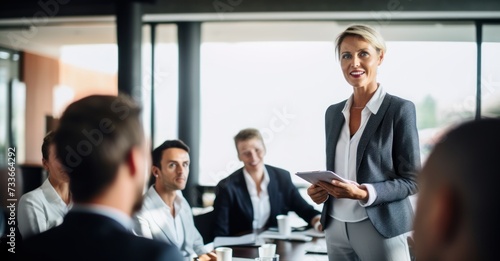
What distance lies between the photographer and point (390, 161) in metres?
2.31

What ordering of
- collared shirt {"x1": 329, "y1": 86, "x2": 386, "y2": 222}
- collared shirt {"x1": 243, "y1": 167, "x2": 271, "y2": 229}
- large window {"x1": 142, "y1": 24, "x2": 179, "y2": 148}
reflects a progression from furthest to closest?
large window {"x1": 142, "y1": 24, "x2": 179, "y2": 148}
collared shirt {"x1": 243, "y1": 167, "x2": 271, "y2": 229}
collared shirt {"x1": 329, "y1": 86, "x2": 386, "y2": 222}

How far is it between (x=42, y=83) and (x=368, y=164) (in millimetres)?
9307

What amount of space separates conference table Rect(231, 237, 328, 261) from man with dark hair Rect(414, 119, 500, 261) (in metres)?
1.89

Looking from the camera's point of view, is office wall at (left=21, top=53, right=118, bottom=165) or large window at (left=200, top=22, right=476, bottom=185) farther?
office wall at (left=21, top=53, right=118, bottom=165)

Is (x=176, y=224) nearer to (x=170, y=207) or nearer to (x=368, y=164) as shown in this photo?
(x=170, y=207)

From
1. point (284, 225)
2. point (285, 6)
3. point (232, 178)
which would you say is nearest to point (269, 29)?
point (285, 6)

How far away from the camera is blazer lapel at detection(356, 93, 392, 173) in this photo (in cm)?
229

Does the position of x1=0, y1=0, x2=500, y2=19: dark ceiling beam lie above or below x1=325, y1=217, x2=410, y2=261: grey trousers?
above

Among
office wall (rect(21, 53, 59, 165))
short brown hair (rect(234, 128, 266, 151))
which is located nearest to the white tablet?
short brown hair (rect(234, 128, 266, 151))

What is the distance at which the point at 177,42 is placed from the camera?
723 centimetres

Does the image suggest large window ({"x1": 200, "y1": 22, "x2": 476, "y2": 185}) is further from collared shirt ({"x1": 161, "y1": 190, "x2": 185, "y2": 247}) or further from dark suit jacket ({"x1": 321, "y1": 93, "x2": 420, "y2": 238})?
dark suit jacket ({"x1": 321, "y1": 93, "x2": 420, "y2": 238})

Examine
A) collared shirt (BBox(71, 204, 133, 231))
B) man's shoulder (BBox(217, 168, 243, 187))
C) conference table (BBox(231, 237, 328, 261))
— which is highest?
collared shirt (BBox(71, 204, 133, 231))

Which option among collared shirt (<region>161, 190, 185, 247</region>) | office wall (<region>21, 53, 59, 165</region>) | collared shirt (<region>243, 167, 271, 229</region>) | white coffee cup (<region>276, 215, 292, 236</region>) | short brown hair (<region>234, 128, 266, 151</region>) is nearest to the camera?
collared shirt (<region>161, 190, 185, 247</region>)

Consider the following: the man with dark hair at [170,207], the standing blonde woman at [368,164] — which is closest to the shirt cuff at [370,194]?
the standing blonde woman at [368,164]
